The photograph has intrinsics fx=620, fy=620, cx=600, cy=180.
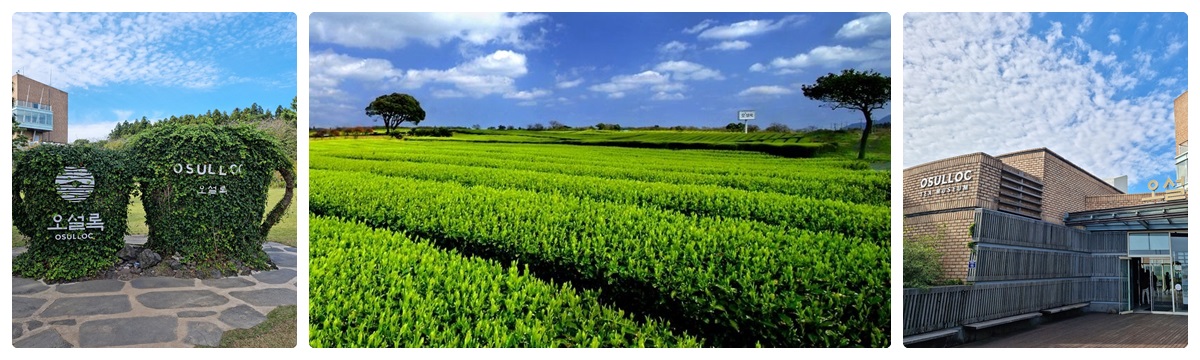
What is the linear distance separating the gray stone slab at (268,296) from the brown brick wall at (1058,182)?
6260 mm

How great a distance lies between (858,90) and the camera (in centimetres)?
436

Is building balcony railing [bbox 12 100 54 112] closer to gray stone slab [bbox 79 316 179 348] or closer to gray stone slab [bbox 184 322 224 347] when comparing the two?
gray stone slab [bbox 79 316 179 348]

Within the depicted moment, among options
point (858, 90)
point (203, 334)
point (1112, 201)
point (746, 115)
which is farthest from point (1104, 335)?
point (203, 334)

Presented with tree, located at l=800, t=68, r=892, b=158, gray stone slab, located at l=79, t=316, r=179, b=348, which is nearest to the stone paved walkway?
gray stone slab, located at l=79, t=316, r=179, b=348

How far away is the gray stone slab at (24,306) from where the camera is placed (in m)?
4.59

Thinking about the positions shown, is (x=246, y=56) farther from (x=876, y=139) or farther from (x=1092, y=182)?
(x=1092, y=182)

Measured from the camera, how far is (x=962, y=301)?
551 centimetres

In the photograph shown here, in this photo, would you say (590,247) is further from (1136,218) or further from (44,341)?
(1136,218)

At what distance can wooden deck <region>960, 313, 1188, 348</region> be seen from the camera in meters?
4.83

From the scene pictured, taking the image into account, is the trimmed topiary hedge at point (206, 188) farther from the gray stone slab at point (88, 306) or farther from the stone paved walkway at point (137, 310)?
the gray stone slab at point (88, 306)

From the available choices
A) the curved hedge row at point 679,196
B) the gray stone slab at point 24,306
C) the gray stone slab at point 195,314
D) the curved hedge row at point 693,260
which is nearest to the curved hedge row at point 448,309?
the curved hedge row at point 693,260

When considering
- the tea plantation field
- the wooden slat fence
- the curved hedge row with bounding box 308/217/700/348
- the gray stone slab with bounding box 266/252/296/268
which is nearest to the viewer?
the curved hedge row with bounding box 308/217/700/348

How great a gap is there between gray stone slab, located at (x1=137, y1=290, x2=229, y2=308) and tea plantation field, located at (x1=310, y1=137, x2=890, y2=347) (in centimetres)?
105

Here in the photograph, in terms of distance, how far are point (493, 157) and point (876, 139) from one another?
10.1 ft
